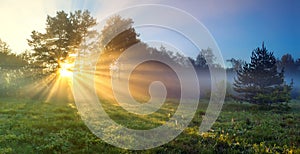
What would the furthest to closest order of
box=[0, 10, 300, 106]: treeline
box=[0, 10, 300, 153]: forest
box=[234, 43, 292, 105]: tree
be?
box=[0, 10, 300, 106]: treeline → box=[234, 43, 292, 105]: tree → box=[0, 10, 300, 153]: forest

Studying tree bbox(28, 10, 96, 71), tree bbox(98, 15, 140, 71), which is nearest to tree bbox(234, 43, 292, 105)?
tree bbox(98, 15, 140, 71)

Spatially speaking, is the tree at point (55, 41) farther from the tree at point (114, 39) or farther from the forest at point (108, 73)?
the tree at point (114, 39)

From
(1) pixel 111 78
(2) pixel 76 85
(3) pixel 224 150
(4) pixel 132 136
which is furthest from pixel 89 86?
(3) pixel 224 150

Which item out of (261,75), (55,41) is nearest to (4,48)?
(55,41)

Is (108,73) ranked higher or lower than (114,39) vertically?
lower

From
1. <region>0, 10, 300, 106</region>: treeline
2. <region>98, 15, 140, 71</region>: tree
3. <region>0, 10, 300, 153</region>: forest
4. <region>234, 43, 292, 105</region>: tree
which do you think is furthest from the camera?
<region>98, 15, 140, 71</region>: tree

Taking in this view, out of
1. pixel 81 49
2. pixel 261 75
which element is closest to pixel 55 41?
pixel 81 49

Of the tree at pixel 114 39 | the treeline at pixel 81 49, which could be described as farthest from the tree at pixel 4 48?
the tree at pixel 114 39

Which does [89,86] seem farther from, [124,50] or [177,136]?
[177,136]

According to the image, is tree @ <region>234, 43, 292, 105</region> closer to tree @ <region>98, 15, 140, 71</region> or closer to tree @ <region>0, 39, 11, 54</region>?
tree @ <region>98, 15, 140, 71</region>

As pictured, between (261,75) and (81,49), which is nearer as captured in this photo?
(261,75)

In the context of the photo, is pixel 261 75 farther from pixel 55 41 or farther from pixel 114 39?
pixel 55 41

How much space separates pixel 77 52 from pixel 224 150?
45.7m

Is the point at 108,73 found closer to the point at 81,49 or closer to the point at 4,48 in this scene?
the point at 81,49
